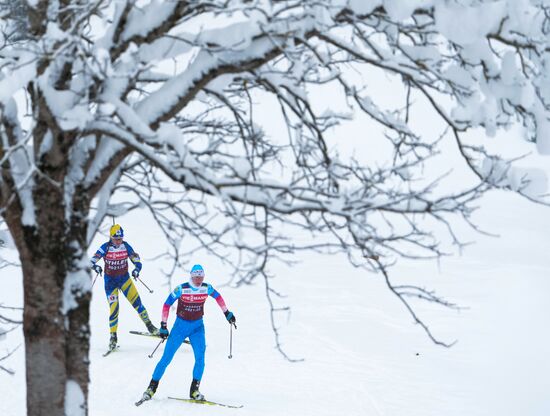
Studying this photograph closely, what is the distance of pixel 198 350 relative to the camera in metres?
9.20

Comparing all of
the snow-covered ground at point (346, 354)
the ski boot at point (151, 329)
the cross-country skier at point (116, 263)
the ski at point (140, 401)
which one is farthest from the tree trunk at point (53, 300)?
the ski boot at point (151, 329)

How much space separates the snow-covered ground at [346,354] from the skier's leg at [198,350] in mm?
394

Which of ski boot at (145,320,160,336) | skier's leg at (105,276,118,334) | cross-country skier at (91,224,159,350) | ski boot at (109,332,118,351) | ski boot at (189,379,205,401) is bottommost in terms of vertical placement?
ski boot at (189,379,205,401)

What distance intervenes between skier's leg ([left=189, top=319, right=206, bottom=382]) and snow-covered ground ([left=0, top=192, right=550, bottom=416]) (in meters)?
0.39

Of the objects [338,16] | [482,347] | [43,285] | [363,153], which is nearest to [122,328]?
[482,347]

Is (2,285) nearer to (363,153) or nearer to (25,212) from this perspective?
(25,212)

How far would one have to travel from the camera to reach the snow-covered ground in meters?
9.62

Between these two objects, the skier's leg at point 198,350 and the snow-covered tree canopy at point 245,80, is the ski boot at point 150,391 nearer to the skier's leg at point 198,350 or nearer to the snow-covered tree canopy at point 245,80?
the skier's leg at point 198,350

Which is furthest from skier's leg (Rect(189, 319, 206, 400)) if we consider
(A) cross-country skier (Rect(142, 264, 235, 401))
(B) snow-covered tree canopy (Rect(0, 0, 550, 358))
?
(B) snow-covered tree canopy (Rect(0, 0, 550, 358))

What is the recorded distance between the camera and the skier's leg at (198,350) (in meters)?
9.09

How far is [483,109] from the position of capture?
165 inches

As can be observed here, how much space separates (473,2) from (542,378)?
959cm

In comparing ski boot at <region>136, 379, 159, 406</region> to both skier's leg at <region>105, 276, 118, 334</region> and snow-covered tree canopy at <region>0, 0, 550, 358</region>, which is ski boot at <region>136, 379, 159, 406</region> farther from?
snow-covered tree canopy at <region>0, 0, 550, 358</region>

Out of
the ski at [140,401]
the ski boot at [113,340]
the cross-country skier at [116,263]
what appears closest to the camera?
the ski at [140,401]
